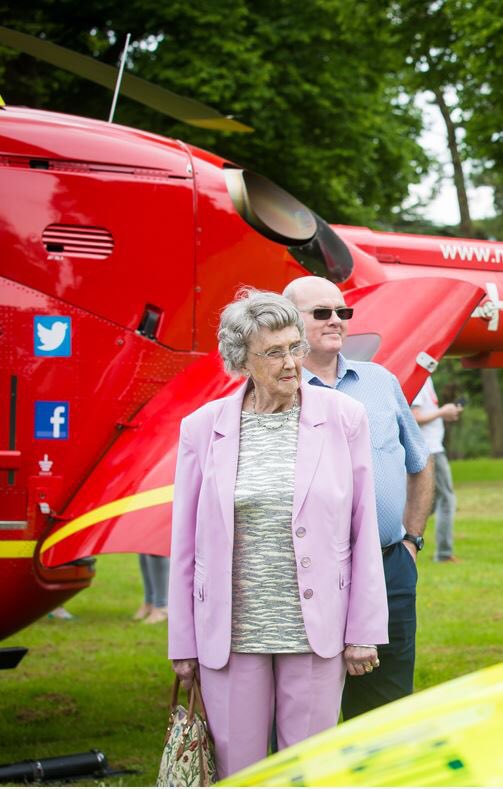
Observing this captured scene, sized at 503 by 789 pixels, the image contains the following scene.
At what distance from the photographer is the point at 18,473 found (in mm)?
5223

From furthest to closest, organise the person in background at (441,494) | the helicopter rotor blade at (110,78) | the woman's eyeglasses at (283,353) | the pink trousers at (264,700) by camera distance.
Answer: the person in background at (441,494) < the helicopter rotor blade at (110,78) < the woman's eyeglasses at (283,353) < the pink trousers at (264,700)

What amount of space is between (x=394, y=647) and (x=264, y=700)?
0.86 meters

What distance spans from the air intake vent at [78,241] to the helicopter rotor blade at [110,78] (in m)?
0.93

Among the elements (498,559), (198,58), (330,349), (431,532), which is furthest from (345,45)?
(330,349)

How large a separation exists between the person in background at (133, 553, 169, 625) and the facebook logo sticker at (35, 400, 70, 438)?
138 inches

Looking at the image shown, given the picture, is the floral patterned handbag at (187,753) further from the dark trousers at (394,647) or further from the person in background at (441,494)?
the person in background at (441,494)

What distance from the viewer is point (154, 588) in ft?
28.9

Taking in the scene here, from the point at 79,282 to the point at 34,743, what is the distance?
2.40m

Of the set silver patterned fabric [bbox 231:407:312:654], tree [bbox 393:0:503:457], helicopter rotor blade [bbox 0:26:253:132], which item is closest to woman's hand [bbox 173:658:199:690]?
silver patterned fabric [bbox 231:407:312:654]

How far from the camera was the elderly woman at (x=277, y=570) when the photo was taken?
3221 millimetres

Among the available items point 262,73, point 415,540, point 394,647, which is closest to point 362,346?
point 415,540

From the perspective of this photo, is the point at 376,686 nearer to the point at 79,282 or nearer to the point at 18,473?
the point at 18,473

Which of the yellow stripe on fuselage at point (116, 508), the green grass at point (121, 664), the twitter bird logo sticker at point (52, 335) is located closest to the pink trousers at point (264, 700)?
the yellow stripe on fuselage at point (116, 508)

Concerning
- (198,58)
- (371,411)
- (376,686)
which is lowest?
(376,686)
